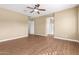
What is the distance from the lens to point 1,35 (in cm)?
183

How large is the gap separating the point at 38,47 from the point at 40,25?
424 mm

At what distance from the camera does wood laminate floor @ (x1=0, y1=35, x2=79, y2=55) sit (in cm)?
186

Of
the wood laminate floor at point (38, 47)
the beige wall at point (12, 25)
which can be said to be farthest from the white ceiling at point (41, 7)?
the wood laminate floor at point (38, 47)

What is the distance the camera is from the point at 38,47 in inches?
75.2

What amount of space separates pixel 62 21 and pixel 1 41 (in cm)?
114

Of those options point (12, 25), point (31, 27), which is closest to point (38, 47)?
point (31, 27)

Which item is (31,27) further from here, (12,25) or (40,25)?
(12,25)

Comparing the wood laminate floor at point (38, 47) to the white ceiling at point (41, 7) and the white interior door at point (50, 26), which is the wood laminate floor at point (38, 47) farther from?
the white ceiling at point (41, 7)

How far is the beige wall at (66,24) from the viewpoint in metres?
1.90

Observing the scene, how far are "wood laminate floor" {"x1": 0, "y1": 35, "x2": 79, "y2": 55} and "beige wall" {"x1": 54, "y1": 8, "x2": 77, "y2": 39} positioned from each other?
0.13 metres

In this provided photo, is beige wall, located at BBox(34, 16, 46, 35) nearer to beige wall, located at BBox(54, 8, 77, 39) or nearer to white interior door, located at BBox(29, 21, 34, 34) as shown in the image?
white interior door, located at BBox(29, 21, 34, 34)

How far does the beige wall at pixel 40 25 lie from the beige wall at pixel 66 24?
0.23 metres

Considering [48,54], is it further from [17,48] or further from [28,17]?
[28,17]

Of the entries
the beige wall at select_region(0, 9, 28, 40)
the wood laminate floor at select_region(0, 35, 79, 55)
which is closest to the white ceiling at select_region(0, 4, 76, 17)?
the beige wall at select_region(0, 9, 28, 40)
